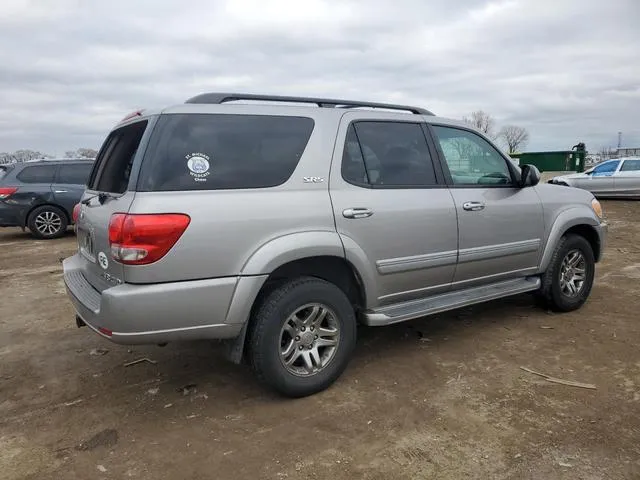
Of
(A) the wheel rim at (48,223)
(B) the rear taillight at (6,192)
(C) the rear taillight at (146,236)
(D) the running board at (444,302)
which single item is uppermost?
(C) the rear taillight at (146,236)

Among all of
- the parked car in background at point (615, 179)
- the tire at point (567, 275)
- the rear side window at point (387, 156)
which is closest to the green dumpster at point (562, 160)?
the parked car in background at point (615, 179)

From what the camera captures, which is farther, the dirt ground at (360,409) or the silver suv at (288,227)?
the silver suv at (288,227)

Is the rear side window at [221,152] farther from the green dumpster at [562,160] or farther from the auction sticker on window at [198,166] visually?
the green dumpster at [562,160]

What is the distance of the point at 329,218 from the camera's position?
337 cm

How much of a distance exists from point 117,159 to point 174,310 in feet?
4.33

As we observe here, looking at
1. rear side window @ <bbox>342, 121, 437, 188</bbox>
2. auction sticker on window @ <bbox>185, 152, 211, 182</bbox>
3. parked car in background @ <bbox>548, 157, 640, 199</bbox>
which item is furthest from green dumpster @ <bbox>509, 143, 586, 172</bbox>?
auction sticker on window @ <bbox>185, 152, 211, 182</bbox>

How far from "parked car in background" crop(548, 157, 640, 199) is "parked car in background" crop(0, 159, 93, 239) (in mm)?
13826

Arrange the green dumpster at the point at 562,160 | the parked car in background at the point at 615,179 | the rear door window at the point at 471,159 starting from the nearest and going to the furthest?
1. the rear door window at the point at 471,159
2. the parked car in background at the point at 615,179
3. the green dumpster at the point at 562,160

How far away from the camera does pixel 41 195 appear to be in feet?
35.9

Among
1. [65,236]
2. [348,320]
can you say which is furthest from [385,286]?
[65,236]

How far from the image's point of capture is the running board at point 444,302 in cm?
366

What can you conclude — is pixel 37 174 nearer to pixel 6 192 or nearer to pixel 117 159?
pixel 6 192

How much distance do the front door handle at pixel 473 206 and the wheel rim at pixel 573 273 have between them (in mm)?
1325

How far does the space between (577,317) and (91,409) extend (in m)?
4.19
